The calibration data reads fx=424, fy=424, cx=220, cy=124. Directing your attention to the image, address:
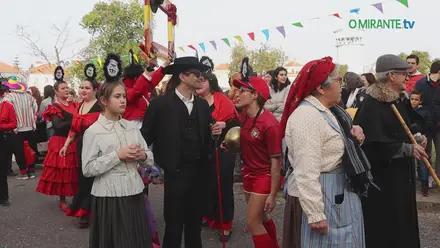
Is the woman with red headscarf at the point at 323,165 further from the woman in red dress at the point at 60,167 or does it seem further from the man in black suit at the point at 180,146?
the woman in red dress at the point at 60,167

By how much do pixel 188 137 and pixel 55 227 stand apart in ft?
10.2

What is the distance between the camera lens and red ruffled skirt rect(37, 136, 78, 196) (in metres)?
6.48

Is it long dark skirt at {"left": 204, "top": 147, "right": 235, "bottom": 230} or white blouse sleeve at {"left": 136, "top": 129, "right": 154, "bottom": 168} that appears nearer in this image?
white blouse sleeve at {"left": 136, "top": 129, "right": 154, "bottom": 168}

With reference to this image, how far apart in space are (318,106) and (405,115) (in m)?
1.48

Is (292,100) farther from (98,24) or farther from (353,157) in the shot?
(98,24)

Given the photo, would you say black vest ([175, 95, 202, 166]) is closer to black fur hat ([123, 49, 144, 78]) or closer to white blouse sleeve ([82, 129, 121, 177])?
white blouse sleeve ([82, 129, 121, 177])

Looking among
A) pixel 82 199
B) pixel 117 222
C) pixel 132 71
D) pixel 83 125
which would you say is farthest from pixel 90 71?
pixel 117 222

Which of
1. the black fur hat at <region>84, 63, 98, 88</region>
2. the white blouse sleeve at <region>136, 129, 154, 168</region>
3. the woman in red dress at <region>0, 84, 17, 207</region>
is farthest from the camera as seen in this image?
the woman in red dress at <region>0, 84, 17, 207</region>

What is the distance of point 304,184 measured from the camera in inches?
106

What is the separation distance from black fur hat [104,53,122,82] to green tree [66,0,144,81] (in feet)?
91.8

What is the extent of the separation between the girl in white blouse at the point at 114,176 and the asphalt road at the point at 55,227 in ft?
5.69

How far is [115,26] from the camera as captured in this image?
107 feet

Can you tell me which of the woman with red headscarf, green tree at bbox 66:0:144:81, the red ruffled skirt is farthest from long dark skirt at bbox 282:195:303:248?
green tree at bbox 66:0:144:81

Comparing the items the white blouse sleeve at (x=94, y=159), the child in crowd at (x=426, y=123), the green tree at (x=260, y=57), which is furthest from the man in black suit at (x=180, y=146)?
the green tree at (x=260, y=57)
